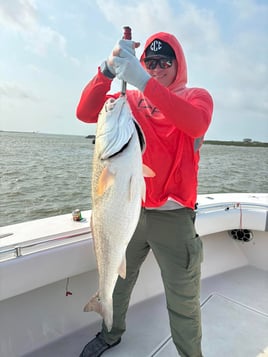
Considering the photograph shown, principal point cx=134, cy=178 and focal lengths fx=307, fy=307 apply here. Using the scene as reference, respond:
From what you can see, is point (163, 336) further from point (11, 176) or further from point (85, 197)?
point (11, 176)

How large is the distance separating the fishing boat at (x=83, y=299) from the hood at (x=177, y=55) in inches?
50.2

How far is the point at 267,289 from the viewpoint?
3225 millimetres

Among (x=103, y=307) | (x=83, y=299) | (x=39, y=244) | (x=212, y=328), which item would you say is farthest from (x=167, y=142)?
(x=212, y=328)

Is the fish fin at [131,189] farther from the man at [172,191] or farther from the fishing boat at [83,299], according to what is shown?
the fishing boat at [83,299]

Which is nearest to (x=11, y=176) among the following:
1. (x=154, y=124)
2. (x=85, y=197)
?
(x=85, y=197)

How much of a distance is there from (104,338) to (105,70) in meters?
1.84

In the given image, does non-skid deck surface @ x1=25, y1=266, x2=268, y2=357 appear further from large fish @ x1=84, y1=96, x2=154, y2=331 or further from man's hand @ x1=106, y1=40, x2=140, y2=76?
man's hand @ x1=106, y1=40, x2=140, y2=76

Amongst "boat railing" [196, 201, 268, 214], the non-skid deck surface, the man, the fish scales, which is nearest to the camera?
the fish scales

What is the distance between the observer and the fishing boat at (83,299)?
205 cm

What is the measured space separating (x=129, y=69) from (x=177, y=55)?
61 cm

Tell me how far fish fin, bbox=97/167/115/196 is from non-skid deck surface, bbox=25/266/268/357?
4.87ft

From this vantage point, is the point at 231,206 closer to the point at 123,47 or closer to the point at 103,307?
the point at 103,307

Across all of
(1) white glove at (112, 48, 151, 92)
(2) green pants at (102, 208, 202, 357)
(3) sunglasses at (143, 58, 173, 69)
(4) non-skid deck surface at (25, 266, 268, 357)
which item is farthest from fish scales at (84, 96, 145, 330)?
(4) non-skid deck surface at (25, 266, 268, 357)

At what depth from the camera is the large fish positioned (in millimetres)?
1308
